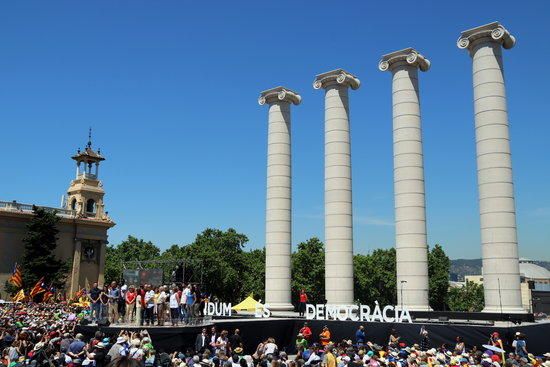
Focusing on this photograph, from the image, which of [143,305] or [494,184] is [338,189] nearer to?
[494,184]

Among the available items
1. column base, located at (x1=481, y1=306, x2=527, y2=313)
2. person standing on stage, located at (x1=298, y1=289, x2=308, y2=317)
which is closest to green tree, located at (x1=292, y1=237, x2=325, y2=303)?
person standing on stage, located at (x1=298, y1=289, x2=308, y2=317)

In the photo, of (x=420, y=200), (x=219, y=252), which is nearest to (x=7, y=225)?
(x=219, y=252)

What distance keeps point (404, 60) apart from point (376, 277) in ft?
184

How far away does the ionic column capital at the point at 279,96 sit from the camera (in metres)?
44.4

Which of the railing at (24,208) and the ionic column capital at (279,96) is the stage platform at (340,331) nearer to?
the ionic column capital at (279,96)

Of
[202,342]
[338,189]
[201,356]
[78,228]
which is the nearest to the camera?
[201,356]

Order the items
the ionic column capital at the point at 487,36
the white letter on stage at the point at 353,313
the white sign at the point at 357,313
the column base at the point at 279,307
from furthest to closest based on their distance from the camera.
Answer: the column base at the point at 279,307, the ionic column capital at the point at 487,36, the white letter on stage at the point at 353,313, the white sign at the point at 357,313

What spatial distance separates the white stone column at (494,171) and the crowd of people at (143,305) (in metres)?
18.6

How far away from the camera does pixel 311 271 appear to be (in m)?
79.2

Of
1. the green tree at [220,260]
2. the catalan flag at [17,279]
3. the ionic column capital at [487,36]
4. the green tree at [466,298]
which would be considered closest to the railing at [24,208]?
the catalan flag at [17,279]

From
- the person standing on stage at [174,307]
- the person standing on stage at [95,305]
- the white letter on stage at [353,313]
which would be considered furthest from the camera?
the white letter on stage at [353,313]

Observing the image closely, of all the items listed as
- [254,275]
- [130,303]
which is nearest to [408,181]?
[130,303]

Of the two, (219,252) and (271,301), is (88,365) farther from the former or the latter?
(219,252)

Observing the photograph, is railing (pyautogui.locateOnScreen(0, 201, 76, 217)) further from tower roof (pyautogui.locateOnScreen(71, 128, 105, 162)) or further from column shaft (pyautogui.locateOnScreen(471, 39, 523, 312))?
column shaft (pyautogui.locateOnScreen(471, 39, 523, 312))
